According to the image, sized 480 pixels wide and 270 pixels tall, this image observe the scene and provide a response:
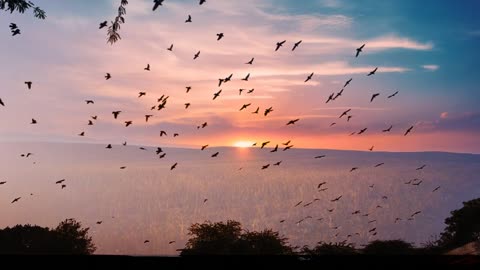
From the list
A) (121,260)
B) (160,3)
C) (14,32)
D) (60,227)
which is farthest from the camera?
(60,227)

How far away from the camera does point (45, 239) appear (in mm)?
84688

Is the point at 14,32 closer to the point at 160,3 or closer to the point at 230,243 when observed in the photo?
the point at 160,3

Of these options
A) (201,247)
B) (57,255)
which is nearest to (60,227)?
(201,247)

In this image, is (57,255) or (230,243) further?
(230,243)

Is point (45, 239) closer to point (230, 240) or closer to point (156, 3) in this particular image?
point (230, 240)

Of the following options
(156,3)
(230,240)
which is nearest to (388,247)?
(230,240)

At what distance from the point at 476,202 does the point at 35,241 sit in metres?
84.8

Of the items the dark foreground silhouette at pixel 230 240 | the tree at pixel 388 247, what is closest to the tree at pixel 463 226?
the dark foreground silhouette at pixel 230 240

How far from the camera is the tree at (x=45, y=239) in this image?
80.3m

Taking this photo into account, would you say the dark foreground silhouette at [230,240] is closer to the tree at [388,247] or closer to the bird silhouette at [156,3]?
the tree at [388,247]

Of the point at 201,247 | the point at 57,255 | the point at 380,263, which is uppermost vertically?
the point at 201,247

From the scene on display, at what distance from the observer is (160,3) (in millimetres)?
12711

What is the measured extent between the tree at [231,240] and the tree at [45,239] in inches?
818

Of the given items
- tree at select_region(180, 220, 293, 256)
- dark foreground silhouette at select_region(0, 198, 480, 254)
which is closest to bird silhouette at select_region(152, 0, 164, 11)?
dark foreground silhouette at select_region(0, 198, 480, 254)
